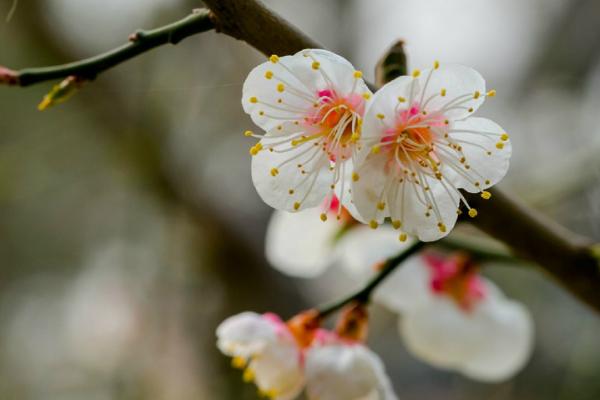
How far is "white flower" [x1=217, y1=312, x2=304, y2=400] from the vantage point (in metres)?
0.83

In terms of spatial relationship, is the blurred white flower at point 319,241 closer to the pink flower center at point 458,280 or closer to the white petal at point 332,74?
the pink flower center at point 458,280

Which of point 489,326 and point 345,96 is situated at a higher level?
point 345,96

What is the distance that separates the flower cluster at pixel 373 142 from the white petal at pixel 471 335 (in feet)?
1.40

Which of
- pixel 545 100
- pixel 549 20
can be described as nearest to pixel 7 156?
pixel 545 100

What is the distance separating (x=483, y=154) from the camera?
65cm

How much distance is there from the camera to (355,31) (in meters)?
3.01

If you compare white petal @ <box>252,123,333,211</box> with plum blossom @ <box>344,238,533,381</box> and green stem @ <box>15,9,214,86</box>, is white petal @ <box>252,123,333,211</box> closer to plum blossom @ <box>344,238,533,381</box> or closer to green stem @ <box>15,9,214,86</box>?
green stem @ <box>15,9,214,86</box>

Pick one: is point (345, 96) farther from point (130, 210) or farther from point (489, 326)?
point (130, 210)

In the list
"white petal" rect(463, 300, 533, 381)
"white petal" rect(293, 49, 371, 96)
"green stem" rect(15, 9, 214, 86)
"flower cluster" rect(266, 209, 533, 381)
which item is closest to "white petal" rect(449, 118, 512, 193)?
"white petal" rect(293, 49, 371, 96)

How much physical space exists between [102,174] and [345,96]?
224 centimetres

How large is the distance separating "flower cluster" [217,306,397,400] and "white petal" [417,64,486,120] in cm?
30

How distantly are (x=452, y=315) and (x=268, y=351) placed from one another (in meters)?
0.35

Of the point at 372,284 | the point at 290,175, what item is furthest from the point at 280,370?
the point at 290,175

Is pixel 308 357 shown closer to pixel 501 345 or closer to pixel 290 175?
pixel 290 175
